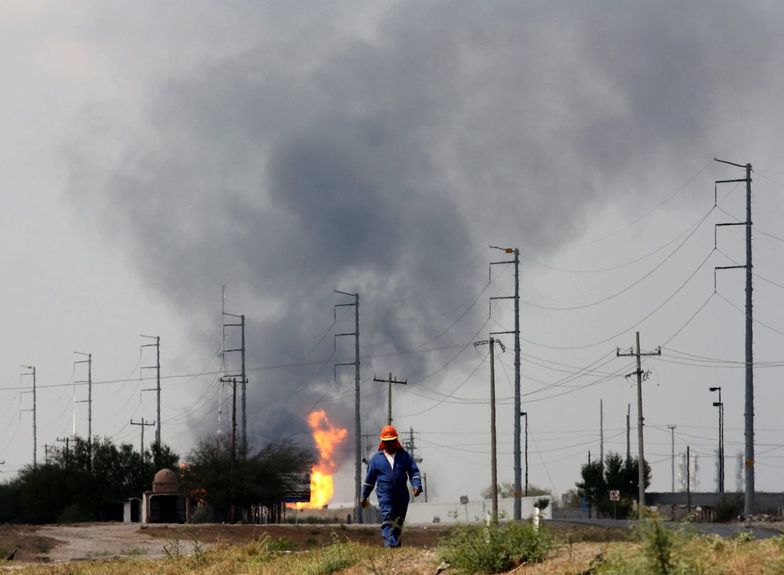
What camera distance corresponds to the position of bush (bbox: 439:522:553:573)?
552 inches

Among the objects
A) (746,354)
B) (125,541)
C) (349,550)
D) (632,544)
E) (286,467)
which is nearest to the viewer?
(632,544)

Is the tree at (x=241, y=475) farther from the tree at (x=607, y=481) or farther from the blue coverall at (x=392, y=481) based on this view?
the blue coverall at (x=392, y=481)

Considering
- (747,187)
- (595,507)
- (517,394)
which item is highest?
(747,187)

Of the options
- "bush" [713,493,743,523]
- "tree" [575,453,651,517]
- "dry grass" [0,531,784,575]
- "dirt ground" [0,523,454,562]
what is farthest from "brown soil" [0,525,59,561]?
"tree" [575,453,651,517]

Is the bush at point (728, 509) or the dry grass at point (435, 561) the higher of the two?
the dry grass at point (435, 561)

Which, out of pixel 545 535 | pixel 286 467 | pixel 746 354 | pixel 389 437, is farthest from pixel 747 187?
pixel 545 535

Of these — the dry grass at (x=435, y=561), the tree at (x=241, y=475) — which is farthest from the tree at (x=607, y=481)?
the dry grass at (x=435, y=561)

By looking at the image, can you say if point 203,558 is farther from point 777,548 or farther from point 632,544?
point 777,548

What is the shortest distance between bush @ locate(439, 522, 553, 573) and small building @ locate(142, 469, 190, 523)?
61.1 metres

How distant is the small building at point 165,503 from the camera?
7406cm

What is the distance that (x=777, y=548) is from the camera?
1223 cm

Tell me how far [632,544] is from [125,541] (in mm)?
33664

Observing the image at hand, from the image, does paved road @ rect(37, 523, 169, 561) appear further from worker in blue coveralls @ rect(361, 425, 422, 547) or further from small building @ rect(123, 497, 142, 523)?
small building @ rect(123, 497, 142, 523)

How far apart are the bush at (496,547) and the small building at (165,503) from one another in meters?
61.1
